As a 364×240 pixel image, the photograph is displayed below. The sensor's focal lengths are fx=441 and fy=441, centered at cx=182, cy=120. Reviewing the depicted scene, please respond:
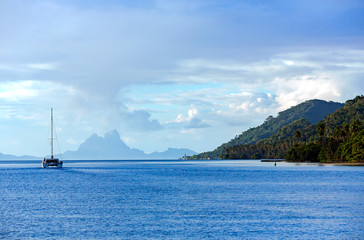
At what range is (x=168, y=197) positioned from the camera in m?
81.4

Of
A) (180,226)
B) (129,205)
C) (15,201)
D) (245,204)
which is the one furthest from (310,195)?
(15,201)

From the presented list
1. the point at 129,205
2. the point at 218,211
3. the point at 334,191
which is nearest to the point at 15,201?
the point at 129,205

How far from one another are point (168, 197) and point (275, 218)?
30.4m

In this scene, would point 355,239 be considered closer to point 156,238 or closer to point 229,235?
point 229,235

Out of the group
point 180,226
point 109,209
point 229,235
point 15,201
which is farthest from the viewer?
point 15,201

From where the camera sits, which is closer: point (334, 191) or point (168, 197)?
point (168, 197)

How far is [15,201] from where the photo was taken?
77375mm

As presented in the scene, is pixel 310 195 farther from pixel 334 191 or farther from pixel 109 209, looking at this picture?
pixel 109 209

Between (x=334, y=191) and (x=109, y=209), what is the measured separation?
48.5 metres

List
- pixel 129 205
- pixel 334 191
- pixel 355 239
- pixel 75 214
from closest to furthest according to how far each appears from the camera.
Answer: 1. pixel 355 239
2. pixel 75 214
3. pixel 129 205
4. pixel 334 191

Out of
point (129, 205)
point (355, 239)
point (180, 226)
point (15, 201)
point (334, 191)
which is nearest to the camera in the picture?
point (355, 239)

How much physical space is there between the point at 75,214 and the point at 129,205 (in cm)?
1178

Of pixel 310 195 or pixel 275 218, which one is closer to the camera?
pixel 275 218

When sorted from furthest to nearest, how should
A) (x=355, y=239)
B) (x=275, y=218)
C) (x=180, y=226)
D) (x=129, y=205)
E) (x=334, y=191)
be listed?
1. (x=334, y=191)
2. (x=129, y=205)
3. (x=275, y=218)
4. (x=180, y=226)
5. (x=355, y=239)
